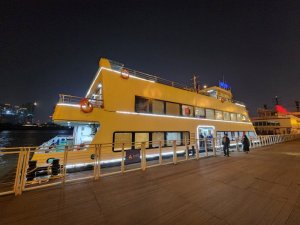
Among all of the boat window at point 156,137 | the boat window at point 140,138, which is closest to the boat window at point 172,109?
the boat window at point 156,137

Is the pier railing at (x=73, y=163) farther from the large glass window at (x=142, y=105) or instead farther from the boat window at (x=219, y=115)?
the boat window at (x=219, y=115)

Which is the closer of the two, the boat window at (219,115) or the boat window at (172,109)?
the boat window at (172,109)

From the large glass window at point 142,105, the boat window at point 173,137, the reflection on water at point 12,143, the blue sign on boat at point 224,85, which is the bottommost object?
the reflection on water at point 12,143

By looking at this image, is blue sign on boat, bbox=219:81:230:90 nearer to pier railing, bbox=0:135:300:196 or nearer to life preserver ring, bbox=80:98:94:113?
pier railing, bbox=0:135:300:196

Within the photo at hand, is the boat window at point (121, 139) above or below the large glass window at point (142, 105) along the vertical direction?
below

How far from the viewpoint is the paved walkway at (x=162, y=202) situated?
299cm

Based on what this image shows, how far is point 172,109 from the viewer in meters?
12.5

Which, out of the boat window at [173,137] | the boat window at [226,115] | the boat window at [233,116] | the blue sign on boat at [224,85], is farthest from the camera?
the blue sign on boat at [224,85]

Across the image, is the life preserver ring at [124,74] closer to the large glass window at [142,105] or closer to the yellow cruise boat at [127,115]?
the yellow cruise boat at [127,115]

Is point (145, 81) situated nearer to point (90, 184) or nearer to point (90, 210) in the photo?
point (90, 184)

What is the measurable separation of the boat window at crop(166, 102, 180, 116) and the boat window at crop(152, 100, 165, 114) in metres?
0.50

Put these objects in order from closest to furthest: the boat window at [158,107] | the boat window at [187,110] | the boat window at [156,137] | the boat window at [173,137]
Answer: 1. the boat window at [156,137]
2. the boat window at [158,107]
3. the boat window at [173,137]
4. the boat window at [187,110]

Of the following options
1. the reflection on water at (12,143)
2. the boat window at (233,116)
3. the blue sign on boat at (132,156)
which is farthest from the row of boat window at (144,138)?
the boat window at (233,116)

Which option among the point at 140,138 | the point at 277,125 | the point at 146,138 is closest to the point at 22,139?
the point at 140,138
